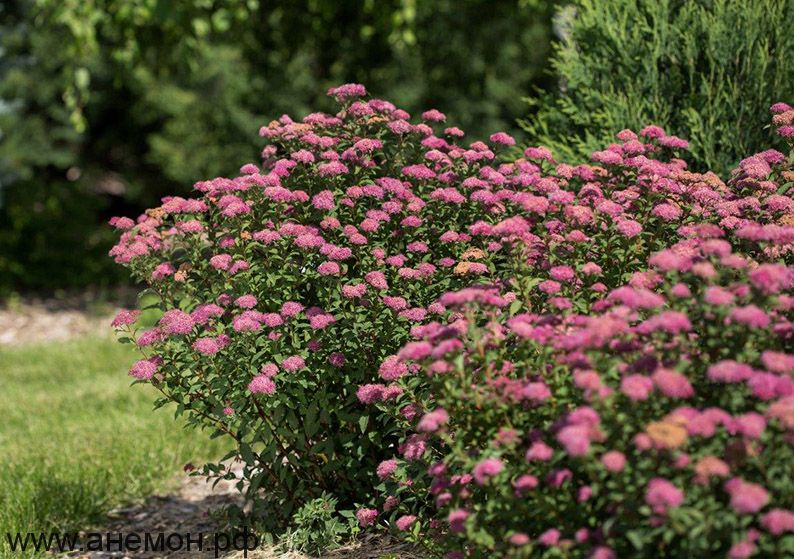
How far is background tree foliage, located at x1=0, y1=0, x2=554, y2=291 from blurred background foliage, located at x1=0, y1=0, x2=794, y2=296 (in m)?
0.04

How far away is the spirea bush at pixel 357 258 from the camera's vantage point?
295cm

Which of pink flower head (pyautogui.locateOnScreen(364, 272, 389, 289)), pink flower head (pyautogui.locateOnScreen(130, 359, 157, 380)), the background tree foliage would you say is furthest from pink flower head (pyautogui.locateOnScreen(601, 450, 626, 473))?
the background tree foliage

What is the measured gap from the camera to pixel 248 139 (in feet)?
58.7

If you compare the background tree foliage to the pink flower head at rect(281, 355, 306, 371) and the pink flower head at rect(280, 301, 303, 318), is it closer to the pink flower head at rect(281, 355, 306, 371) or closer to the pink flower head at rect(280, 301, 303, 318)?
the pink flower head at rect(280, 301, 303, 318)

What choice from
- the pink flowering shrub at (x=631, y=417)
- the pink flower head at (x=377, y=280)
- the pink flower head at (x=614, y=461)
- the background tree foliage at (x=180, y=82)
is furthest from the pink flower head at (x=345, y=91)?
the background tree foliage at (x=180, y=82)

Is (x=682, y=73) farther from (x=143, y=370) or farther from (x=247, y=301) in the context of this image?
Answer: (x=143, y=370)

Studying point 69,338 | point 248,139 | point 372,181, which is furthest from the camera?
point 248,139

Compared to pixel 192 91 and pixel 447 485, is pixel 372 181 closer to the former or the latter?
pixel 447 485

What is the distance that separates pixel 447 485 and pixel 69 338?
26.2 ft

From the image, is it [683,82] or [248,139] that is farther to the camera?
[248,139]

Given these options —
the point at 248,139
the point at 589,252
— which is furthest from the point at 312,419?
the point at 248,139

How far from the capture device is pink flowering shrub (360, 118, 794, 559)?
193 cm

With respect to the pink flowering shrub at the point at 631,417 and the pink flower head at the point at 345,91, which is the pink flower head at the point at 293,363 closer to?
the pink flowering shrub at the point at 631,417

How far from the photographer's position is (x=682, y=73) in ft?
14.6
